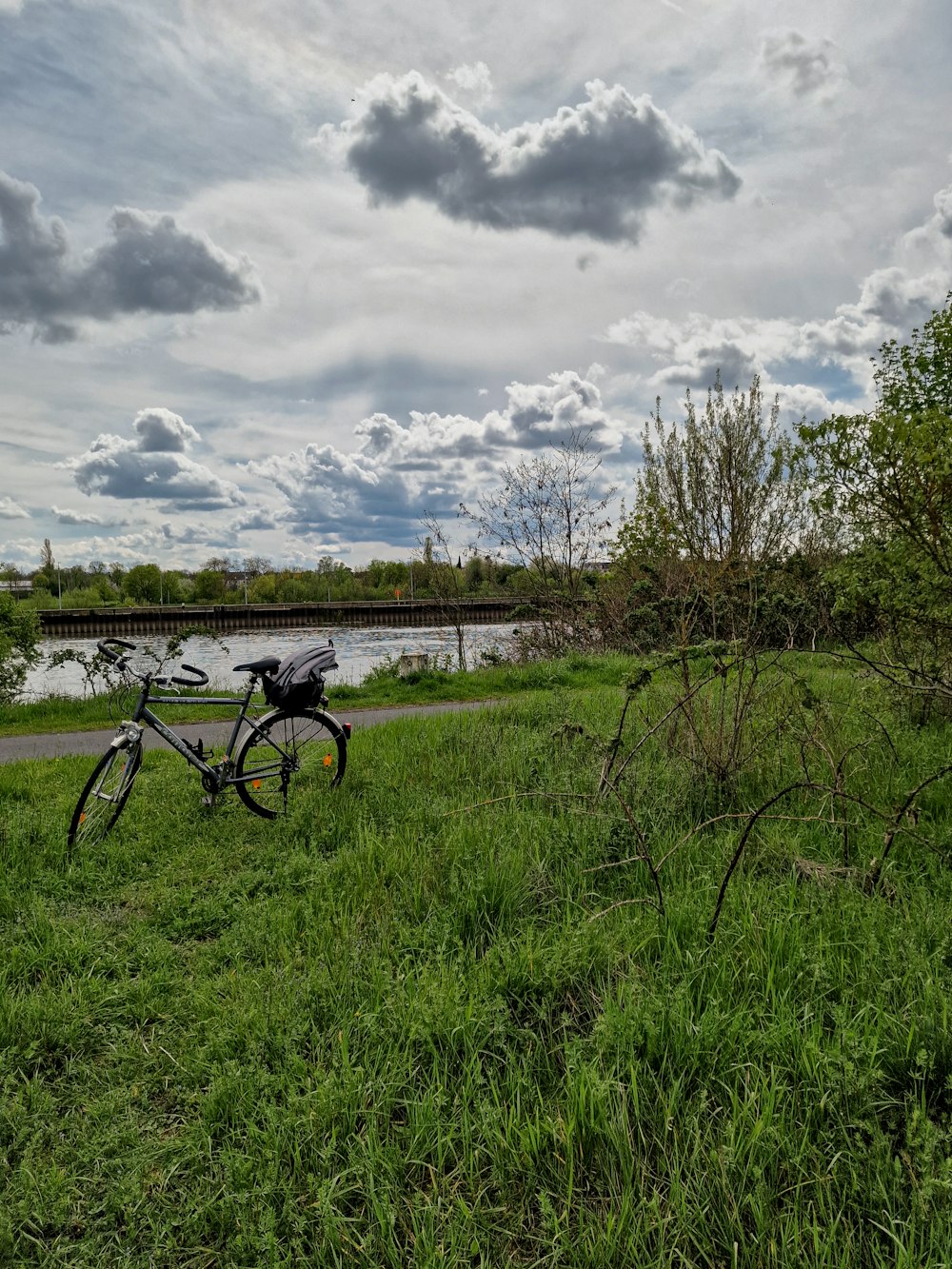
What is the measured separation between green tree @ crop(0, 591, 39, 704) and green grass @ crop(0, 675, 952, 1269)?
29.9ft

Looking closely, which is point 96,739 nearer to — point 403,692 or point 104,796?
point 104,796

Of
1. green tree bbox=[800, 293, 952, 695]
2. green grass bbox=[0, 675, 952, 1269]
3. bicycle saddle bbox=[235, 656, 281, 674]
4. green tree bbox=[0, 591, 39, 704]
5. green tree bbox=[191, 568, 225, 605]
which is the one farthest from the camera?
green tree bbox=[191, 568, 225, 605]

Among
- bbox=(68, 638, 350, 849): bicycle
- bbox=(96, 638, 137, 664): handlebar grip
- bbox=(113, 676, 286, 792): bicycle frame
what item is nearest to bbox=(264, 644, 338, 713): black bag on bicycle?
bbox=(68, 638, 350, 849): bicycle

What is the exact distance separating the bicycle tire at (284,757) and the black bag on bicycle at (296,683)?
0.33 feet

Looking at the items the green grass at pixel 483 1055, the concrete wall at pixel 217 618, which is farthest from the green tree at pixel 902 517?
the concrete wall at pixel 217 618

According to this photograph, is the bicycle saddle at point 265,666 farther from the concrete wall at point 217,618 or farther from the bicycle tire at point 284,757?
the concrete wall at point 217,618

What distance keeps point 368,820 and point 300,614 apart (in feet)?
198

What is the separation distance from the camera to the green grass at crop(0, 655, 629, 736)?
34.4ft

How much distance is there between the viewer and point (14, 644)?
514 inches

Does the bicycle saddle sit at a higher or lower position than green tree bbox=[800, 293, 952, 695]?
lower

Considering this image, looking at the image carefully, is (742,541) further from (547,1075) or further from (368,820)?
(547,1075)

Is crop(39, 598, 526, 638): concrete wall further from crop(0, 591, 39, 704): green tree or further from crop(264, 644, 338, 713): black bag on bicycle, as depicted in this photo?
crop(264, 644, 338, 713): black bag on bicycle

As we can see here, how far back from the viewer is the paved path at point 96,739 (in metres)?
8.30

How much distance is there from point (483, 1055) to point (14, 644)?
42.9 ft
